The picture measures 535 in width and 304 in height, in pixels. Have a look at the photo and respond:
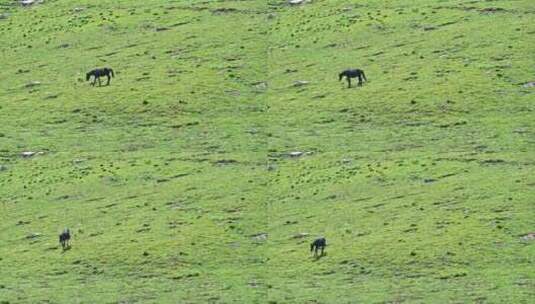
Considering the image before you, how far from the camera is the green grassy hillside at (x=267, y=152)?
12131 cm

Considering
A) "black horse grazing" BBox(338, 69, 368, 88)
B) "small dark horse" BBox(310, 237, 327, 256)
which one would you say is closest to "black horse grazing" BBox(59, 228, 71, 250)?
"small dark horse" BBox(310, 237, 327, 256)

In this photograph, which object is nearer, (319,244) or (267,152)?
(319,244)

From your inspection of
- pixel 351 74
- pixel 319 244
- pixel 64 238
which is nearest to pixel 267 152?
pixel 351 74

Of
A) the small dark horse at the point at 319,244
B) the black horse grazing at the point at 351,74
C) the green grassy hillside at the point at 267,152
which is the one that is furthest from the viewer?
the black horse grazing at the point at 351,74

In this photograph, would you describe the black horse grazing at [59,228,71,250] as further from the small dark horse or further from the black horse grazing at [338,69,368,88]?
the black horse grazing at [338,69,368,88]

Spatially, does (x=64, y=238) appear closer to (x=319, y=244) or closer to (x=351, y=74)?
(x=319, y=244)

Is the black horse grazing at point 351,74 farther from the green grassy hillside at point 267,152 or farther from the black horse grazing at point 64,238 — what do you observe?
the black horse grazing at point 64,238

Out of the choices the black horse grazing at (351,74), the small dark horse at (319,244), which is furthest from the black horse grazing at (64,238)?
the black horse grazing at (351,74)

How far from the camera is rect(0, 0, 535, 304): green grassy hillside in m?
121

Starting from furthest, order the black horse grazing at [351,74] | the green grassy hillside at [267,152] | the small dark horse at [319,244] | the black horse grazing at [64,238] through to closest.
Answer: the black horse grazing at [351,74], the black horse grazing at [64,238], the small dark horse at [319,244], the green grassy hillside at [267,152]

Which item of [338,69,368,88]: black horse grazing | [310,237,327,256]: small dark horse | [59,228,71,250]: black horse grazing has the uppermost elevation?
[338,69,368,88]: black horse grazing

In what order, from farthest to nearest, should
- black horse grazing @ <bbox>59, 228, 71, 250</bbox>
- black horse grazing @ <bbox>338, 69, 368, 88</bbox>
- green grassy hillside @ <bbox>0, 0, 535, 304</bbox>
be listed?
black horse grazing @ <bbox>338, 69, 368, 88</bbox> < black horse grazing @ <bbox>59, 228, 71, 250</bbox> < green grassy hillside @ <bbox>0, 0, 535, 304</bbox>

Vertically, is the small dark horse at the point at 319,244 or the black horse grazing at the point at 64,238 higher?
the black horse grazing at the point at 64,238

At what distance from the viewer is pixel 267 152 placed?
14125cm
